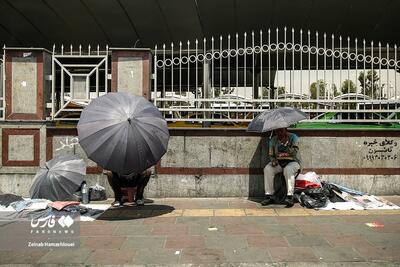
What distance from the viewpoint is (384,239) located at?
563 centimetres

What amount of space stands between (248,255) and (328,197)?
3459 millimetres

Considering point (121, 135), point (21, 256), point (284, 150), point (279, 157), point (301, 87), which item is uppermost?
point (301, 87)

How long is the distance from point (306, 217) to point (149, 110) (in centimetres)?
301

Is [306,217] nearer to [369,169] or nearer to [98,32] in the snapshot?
[369,169]

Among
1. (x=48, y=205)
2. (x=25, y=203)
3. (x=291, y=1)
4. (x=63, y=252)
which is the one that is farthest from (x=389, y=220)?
(x=291, y=1)

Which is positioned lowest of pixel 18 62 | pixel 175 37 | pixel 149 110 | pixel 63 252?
pixel 63 252

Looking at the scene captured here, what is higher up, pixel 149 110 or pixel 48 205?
pixel 149 110

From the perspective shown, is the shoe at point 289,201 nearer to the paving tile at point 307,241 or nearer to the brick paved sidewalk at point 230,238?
the brick paved sidewalk at point 230,238

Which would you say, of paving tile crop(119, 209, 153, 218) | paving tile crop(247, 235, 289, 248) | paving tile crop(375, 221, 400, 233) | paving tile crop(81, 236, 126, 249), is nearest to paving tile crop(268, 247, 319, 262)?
paving tile crop(247, 235, 289, 248)

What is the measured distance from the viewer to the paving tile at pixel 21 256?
191 inches

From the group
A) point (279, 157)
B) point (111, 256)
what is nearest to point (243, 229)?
point (111, 256)

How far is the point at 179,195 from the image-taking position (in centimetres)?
881

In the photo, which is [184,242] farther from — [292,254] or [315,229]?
[315,229]

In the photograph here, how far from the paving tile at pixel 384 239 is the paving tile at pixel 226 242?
5.23ft
